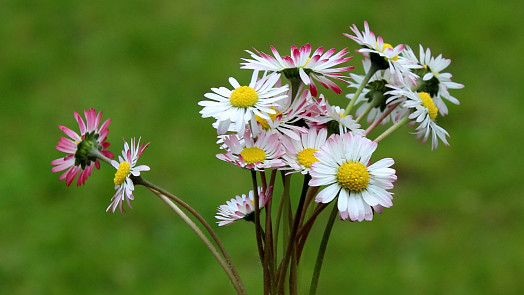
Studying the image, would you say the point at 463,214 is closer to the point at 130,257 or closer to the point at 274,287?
the point at 130,257

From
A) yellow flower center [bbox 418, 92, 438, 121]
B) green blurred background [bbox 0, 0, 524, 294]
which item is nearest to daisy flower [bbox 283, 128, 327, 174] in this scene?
yellow flower center [bbox 418, 92, 438, 121]

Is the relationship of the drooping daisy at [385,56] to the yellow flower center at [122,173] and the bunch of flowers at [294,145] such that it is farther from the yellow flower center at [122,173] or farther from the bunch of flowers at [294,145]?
the yellow flower center at [122,173]

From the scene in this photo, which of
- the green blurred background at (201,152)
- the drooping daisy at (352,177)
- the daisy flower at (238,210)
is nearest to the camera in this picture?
the drooping daisy at (352,177)

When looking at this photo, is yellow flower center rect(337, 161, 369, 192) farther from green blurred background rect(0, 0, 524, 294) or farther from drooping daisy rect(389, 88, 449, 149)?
green blurred background rect(0, 0, 524, 294)

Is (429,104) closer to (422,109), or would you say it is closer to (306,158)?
(422,109)

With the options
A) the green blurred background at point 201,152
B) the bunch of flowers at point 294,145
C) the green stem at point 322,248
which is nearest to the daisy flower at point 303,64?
the bunch of flowers at point 294,145

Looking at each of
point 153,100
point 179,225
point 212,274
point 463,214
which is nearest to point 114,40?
point 153,100
